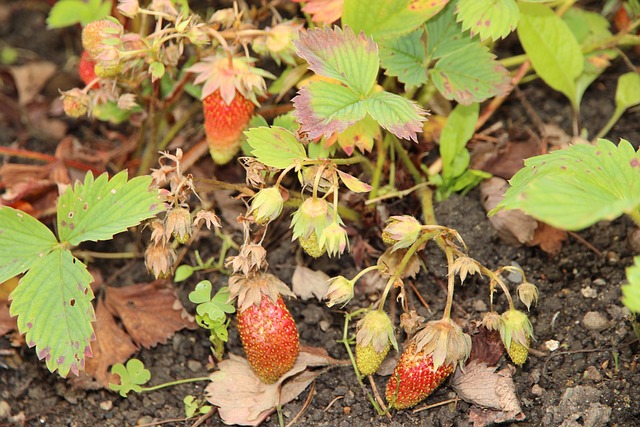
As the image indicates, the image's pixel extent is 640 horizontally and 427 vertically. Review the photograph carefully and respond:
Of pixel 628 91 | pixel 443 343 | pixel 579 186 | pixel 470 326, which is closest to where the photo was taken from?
pixel 579 186

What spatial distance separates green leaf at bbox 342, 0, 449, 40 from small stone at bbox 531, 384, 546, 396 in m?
0.91

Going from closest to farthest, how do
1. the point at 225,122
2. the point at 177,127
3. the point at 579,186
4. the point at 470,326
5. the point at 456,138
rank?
the point at 579,186 < the point at 470,326 < the point at 225,122 < the point at 456,138 < the point at 177,127

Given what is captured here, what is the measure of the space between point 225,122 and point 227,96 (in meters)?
0.08

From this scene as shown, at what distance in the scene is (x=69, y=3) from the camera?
2.44m

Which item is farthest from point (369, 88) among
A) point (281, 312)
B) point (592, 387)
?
point (592, 387)

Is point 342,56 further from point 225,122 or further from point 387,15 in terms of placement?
point 225,122

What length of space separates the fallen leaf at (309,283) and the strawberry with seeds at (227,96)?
1.20ft

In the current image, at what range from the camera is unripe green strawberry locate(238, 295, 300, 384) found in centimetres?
181

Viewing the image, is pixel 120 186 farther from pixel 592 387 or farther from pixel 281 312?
pixel 592 387

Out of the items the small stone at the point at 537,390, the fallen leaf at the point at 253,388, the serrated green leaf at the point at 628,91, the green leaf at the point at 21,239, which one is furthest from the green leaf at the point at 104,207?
the serrated green leaf at the point at 628,91

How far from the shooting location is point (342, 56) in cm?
178

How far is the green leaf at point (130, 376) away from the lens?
195 centimetres

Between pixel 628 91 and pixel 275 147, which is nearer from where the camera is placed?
pixel 275 147

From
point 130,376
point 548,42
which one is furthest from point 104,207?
point 548,42
